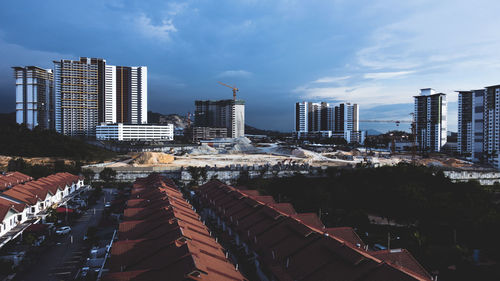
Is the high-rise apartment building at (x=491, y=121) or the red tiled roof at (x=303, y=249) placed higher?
the high-rise apartment building at (x=491, y=121)

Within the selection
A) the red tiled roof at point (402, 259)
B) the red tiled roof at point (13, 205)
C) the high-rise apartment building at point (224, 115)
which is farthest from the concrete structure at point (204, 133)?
the red tiled roof at point (402, 259)

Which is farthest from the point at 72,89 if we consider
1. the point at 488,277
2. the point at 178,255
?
the point at 488,277

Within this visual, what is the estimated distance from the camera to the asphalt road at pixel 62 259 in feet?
33.6

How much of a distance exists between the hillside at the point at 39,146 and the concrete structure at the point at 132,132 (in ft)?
70.1

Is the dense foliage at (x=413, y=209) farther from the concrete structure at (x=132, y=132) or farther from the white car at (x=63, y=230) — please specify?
the concrete structure at (x=132, y=132)

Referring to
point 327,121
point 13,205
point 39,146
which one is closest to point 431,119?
point 327,121

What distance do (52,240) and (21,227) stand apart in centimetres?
140

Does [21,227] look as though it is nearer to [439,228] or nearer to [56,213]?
[56,213]

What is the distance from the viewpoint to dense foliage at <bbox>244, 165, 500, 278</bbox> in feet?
42.5

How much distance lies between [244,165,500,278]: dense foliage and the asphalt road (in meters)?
11.0

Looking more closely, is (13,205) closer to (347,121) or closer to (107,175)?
(107,175)

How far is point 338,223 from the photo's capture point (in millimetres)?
15734

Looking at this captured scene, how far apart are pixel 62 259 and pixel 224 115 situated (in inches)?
3363

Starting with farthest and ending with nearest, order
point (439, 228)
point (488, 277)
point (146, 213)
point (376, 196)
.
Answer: point (376, 196)
point (439, 228)
point (146, 213)
point (488, 277)
